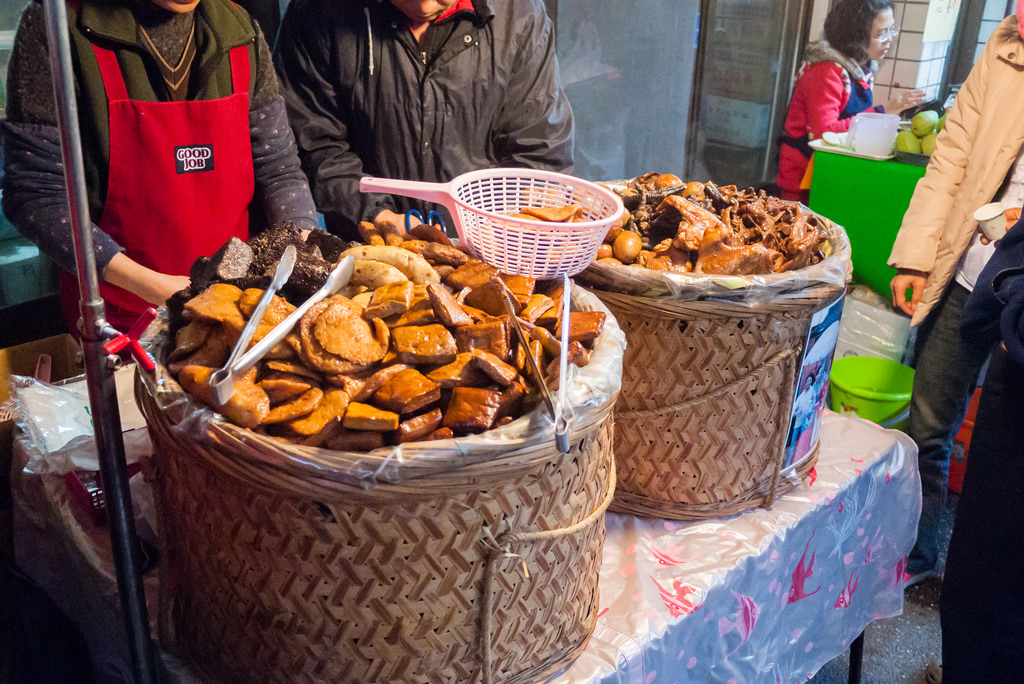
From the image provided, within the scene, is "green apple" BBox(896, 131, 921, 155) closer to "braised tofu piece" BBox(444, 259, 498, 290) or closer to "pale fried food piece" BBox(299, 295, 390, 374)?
"braised tofu piece" BBox(444, 259, 498, 290)

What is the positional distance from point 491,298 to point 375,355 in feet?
0.62

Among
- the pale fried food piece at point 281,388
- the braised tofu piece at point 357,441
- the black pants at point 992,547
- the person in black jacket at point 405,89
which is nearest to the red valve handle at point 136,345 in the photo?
the pale fried food piece at point 281,388

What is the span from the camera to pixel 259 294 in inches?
36.9

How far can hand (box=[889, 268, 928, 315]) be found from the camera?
2314 millimetres

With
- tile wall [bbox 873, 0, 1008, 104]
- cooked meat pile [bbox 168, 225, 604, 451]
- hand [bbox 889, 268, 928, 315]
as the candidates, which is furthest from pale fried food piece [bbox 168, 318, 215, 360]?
tile wall [bbox 873, 0, 1008, 104]

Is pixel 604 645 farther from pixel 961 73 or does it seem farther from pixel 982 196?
pixel 961 73

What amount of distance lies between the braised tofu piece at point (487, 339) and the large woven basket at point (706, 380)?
372 millimetres

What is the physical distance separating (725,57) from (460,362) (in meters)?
5.01

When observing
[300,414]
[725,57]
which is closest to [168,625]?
[300,414]

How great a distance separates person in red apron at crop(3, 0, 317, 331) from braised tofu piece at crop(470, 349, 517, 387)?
0.87 meters

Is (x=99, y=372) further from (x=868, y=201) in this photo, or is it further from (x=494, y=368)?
(x=868, y=201)

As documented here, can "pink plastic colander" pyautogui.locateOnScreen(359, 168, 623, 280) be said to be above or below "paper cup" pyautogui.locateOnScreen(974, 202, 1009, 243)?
above

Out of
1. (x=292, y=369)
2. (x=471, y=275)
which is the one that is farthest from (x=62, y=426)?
(x=471, y=275)

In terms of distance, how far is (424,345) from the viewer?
0.89 m
